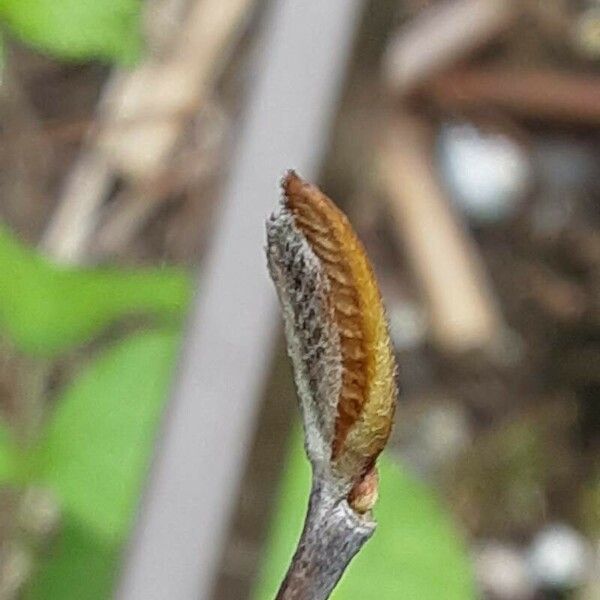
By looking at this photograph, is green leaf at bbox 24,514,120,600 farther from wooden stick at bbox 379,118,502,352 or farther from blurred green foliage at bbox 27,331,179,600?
wooden stick at bbox 379,118,502,352

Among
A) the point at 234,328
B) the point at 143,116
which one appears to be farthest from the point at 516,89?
the point at 234,328

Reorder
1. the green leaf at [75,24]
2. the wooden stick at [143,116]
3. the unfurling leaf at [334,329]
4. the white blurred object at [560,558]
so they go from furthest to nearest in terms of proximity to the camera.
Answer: the white blurred object at [560,558] → the wooden stick at [143,116] → the green leaf at [75,24] → the unfurling leaf at [334,329]

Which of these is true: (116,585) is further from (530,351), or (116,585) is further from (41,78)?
(530,351)

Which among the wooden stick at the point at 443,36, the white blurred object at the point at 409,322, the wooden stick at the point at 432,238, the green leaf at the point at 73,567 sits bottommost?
the green leaf at the point at 73,567

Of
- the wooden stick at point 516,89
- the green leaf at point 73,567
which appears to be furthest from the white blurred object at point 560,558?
the green leaf at point 73,567

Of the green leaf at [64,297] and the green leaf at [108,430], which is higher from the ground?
the green leaf at [64,297]

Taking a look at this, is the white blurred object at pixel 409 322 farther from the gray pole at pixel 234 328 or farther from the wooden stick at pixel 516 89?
the gray pole at pixel 234 328

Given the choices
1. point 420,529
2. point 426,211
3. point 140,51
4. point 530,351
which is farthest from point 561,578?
point 140,51
